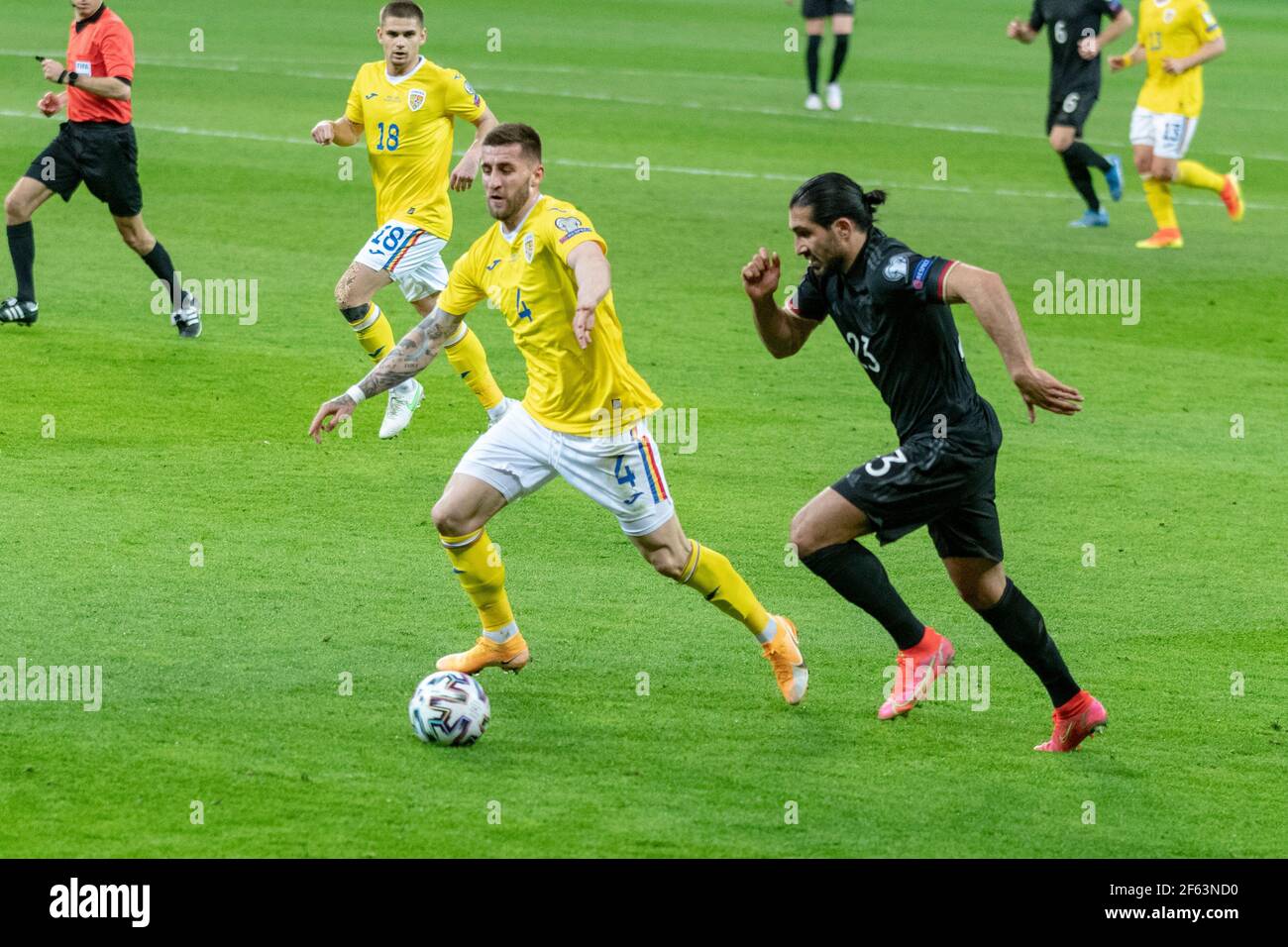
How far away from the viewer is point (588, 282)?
21.8ft

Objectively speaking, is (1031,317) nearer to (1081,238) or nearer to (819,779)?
(1081,238)

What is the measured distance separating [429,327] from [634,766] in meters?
2.00

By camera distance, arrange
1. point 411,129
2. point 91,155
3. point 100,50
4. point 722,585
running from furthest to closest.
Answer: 1. point 91,155
2. point 100,50
3. point 411,129
4. point 722,585

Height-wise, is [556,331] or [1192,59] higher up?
[1192,59]

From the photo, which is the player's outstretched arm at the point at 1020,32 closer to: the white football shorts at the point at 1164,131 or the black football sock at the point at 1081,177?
the black football sock at the point at 1081,177

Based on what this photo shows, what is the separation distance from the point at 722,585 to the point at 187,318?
699 cm

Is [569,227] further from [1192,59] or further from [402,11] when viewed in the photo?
[1192,59]

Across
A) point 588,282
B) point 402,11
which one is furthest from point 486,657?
point 402,11

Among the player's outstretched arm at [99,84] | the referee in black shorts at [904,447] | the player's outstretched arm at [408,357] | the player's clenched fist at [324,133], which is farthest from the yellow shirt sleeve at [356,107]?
the referee in black shorts at [904,447]

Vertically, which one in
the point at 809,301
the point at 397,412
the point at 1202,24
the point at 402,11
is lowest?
the point at 397,412

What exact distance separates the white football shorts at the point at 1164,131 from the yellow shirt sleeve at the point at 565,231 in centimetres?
1110

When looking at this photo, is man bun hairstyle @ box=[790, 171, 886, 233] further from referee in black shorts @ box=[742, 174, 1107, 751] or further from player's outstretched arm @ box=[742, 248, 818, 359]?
player's outstretched arm @ box=[742, 248, 818, 359]

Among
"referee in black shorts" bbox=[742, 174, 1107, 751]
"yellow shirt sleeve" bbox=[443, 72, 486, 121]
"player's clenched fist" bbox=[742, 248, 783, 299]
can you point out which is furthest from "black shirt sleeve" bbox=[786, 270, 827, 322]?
"yellow shirt sleeve" bbox=[443, 72, 486, 121]

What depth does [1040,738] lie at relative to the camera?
22.8ft
